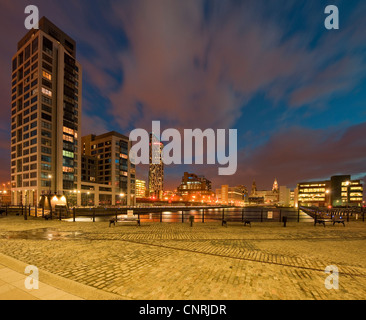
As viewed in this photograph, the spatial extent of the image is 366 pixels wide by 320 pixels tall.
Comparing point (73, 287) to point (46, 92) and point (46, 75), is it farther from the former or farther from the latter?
point (46, 75)

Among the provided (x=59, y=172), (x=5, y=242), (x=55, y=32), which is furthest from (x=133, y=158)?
(x=5, y=242)

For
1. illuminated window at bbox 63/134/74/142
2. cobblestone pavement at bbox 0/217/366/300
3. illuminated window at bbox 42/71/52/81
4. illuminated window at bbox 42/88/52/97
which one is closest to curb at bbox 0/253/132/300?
cobblestone pavement at bbox 0/217/366/300

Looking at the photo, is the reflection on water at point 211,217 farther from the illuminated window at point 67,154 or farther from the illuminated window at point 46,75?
the illuminated window at point 46,75

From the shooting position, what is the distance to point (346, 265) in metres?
6.53

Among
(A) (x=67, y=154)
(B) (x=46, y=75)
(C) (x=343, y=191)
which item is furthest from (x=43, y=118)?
(C) (x=343, y=191)

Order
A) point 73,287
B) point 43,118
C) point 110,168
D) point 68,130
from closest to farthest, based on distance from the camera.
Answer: point 73,287
point 43,118
point 68,130
point 110,168

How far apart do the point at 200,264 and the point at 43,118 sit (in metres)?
72.9

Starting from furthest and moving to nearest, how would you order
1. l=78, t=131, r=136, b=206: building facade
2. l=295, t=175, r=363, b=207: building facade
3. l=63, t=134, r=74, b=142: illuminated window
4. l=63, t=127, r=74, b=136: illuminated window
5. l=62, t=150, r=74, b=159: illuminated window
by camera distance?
l=295, t=175, r=363, b=207: building facade → l=78, t=131, r=136, b=206: building facade → l=63, t=127, r=74, b=136: illuminated window → l=63, t=134, r=74, b=142: illuminated window → l=62, t=150, r=74, b=159: illuminated window

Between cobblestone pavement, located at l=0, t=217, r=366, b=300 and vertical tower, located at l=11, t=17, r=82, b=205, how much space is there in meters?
61.6

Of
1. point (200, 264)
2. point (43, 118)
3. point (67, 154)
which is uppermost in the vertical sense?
point (43, 118)

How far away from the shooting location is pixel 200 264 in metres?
6.32

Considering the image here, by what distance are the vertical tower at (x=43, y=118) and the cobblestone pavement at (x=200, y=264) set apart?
61588 millimetres

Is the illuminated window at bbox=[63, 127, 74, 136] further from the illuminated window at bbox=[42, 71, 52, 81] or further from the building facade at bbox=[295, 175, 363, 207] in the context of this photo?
the building facade at bbox=[295, 175, 363, 207]

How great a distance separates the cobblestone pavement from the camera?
455 cm
